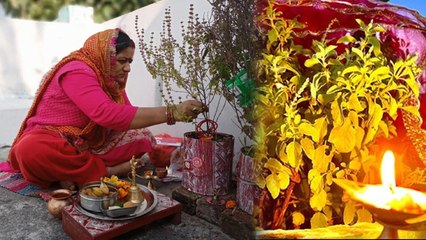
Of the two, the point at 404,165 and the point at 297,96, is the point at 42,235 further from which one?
the point at 404,165

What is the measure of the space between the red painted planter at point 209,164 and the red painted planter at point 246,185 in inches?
7.5

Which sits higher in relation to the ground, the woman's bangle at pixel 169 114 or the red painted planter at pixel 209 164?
the woman's bangle at pixel 169 114

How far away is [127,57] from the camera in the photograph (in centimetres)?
206

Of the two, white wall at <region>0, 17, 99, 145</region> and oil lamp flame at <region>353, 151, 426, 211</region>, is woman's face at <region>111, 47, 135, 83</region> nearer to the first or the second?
white wall at <region>0, 17, 99, 145</region>

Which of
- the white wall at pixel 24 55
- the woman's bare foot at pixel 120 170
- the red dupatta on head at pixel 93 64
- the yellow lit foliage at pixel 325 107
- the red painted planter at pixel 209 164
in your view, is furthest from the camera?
the white wall at pixel 24 55

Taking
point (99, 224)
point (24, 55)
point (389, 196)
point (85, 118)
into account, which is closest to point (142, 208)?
point (99, 224)

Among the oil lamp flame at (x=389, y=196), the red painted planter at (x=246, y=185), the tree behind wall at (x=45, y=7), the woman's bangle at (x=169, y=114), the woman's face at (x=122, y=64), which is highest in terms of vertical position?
the tree behind wall at (x=45, y=7)

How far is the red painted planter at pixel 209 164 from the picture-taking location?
1661 millimetres

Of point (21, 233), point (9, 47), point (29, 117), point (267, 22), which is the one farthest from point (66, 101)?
point (9, 47)

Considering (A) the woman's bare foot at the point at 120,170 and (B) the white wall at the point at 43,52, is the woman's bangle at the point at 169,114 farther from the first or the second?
(B) the white wall at the point at 43,52

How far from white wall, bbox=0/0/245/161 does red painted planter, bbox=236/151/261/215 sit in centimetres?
133

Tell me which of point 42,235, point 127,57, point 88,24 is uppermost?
point 88,24

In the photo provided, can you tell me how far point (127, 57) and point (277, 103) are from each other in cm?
131

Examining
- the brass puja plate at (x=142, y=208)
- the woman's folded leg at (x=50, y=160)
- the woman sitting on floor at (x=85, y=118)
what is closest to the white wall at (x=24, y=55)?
the woman sitting on floor at (x=85, y=118)
